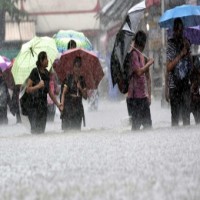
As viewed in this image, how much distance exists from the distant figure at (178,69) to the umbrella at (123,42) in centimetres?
64

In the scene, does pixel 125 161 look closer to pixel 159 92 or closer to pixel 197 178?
pixel 197 178

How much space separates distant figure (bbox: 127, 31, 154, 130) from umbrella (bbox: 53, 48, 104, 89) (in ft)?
4.86

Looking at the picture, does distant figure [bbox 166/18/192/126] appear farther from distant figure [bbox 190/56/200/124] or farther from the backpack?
the backpack

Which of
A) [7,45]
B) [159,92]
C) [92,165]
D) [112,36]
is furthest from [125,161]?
[7,45]

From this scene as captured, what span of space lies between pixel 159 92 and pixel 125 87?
17081 millimetres

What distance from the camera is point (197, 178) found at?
5402 mm

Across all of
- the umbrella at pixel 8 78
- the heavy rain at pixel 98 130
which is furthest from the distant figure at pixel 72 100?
the umbrella at pixel 8 78

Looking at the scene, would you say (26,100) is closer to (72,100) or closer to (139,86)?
(72,100)

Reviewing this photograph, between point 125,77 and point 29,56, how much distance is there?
3.09 meters

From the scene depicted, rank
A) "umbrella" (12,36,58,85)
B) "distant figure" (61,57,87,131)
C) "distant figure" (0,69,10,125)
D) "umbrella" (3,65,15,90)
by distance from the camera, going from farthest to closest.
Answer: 1. "umbrella" (3,65,15,90)
2. "distant figure" (0,69,10,125)
3. "umbrella" (12,36,58,85)
4. "distant figure" (61,57,87,131)

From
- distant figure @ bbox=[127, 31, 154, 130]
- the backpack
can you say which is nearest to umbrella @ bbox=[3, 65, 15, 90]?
the backpack

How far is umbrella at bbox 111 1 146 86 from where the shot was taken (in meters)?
11.2

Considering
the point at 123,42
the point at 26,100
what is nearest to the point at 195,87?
the point at 123,42

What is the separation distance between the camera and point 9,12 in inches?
1407
